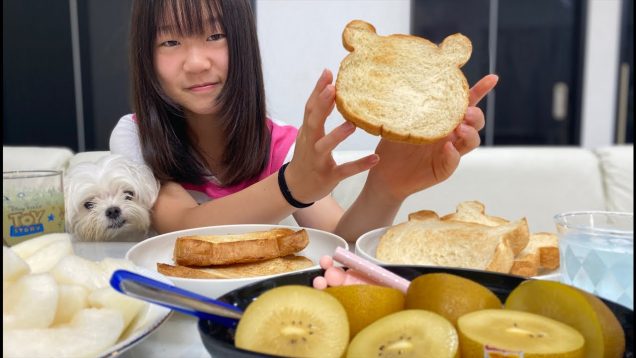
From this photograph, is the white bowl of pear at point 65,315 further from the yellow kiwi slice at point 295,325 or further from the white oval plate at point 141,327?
the yellow kiwi slice at point 295,325

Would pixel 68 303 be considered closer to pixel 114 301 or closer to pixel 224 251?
pixel 114 301

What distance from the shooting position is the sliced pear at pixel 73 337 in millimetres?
402

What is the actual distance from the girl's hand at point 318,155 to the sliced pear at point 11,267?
0.51m

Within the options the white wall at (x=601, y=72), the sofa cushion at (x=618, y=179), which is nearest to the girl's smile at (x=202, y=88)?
the sofa cushion at (x=618, y=179)

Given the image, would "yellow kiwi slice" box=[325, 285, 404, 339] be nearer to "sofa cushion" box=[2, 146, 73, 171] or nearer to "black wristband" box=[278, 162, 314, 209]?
"black wristband" box=[278, 162, 314, 209]

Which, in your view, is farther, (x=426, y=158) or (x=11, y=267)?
(x=426, y=158)

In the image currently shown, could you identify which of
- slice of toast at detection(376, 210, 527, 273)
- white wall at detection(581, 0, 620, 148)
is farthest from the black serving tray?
white wall at detection(581, 0, 620, 148)

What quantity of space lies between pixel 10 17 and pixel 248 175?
294 centimetres

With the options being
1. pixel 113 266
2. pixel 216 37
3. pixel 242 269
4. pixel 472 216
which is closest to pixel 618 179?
pixel 472 216

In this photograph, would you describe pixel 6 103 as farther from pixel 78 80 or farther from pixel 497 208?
pixel 497 208

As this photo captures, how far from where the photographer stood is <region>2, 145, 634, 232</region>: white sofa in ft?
5.76

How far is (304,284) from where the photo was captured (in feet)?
1.65

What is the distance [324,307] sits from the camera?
1.33 feet

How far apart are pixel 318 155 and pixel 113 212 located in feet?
2.21
